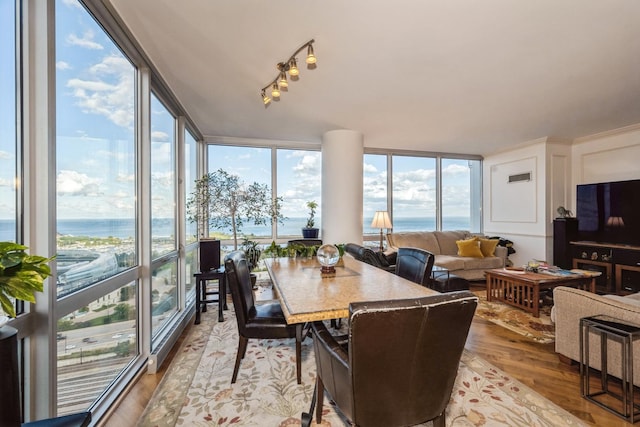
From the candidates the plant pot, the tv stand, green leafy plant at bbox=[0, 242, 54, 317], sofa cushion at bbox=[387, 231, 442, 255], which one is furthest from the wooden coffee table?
green leafy plant at bbox=[0, 242, 54, 317]

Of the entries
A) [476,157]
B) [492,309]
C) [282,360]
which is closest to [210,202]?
[282,360]

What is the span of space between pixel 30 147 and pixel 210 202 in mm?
2795

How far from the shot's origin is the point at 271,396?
78.8 inches

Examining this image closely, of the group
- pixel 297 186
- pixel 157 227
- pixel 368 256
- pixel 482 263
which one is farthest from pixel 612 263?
pixel 157 227

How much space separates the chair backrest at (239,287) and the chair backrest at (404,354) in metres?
1.16

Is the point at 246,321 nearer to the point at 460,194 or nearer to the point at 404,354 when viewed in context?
the point at 404,354

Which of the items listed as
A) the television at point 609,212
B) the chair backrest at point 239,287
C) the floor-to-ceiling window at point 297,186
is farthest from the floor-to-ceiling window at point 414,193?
the chair backrest at point 239,287

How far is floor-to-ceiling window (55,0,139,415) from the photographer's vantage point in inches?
60.6

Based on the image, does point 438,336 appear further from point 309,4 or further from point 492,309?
point 492,309

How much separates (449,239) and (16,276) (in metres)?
5.93

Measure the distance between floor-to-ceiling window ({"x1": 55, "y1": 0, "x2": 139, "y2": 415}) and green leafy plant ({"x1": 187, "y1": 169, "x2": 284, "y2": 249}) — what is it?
5.73 ft

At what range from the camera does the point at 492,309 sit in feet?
12.3

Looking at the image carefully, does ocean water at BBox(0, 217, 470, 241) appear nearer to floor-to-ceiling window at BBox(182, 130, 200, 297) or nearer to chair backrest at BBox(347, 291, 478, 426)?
floor-to-ceiling window at BBox(182, 130, 200, 297)

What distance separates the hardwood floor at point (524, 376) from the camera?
5.92 feet
